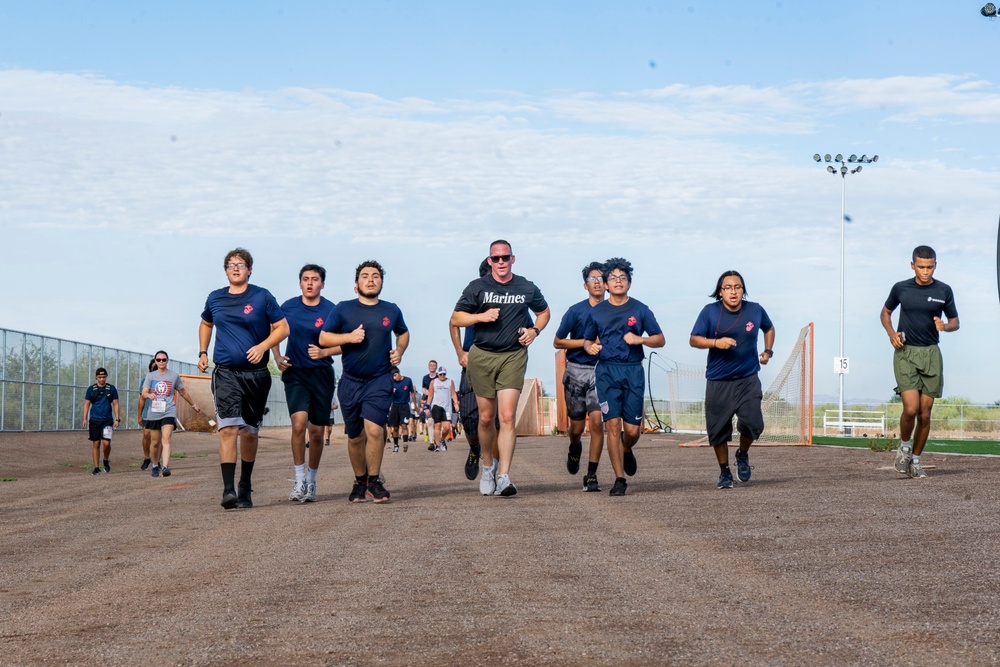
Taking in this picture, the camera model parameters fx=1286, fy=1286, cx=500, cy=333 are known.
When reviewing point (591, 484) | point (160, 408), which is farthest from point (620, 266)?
point (160, 408)

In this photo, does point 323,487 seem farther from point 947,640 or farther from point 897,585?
point 947,640

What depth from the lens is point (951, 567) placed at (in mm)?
6137

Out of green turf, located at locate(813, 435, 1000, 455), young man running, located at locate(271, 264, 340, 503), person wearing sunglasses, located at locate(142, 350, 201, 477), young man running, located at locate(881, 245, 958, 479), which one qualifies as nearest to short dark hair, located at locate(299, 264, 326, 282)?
young man running, located at locate(271, 264, 340, 503)

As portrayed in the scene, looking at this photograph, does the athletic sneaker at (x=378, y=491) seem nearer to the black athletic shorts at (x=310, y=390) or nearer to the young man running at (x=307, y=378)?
the young man running at (x=307, y=378)


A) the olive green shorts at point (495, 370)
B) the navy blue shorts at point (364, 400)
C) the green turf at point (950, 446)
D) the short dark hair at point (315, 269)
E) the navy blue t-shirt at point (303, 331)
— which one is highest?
the short dark hair at point (315, 269)

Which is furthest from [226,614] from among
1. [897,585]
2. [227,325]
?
[227,325]

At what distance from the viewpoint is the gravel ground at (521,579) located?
14.6 ft

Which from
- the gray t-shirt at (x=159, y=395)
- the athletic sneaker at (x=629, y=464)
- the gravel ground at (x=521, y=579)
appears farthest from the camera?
the gray t-shirt at (x=159, y=395)

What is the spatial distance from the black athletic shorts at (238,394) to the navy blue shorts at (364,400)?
0.71 meters

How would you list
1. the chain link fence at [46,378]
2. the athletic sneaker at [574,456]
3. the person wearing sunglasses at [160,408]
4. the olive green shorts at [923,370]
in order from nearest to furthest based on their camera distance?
the olive green shorts at [923,370], the athletic sneaker at [574,456], the person wearing sunglasses at [160,408], the chain link fence at [46,378]

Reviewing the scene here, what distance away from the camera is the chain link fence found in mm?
31500

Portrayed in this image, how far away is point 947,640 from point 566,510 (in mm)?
5564

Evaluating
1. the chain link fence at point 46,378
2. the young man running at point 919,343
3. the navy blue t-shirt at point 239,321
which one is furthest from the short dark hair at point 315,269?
the chain link fence at point 46,378

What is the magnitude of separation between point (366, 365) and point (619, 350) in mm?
2338
